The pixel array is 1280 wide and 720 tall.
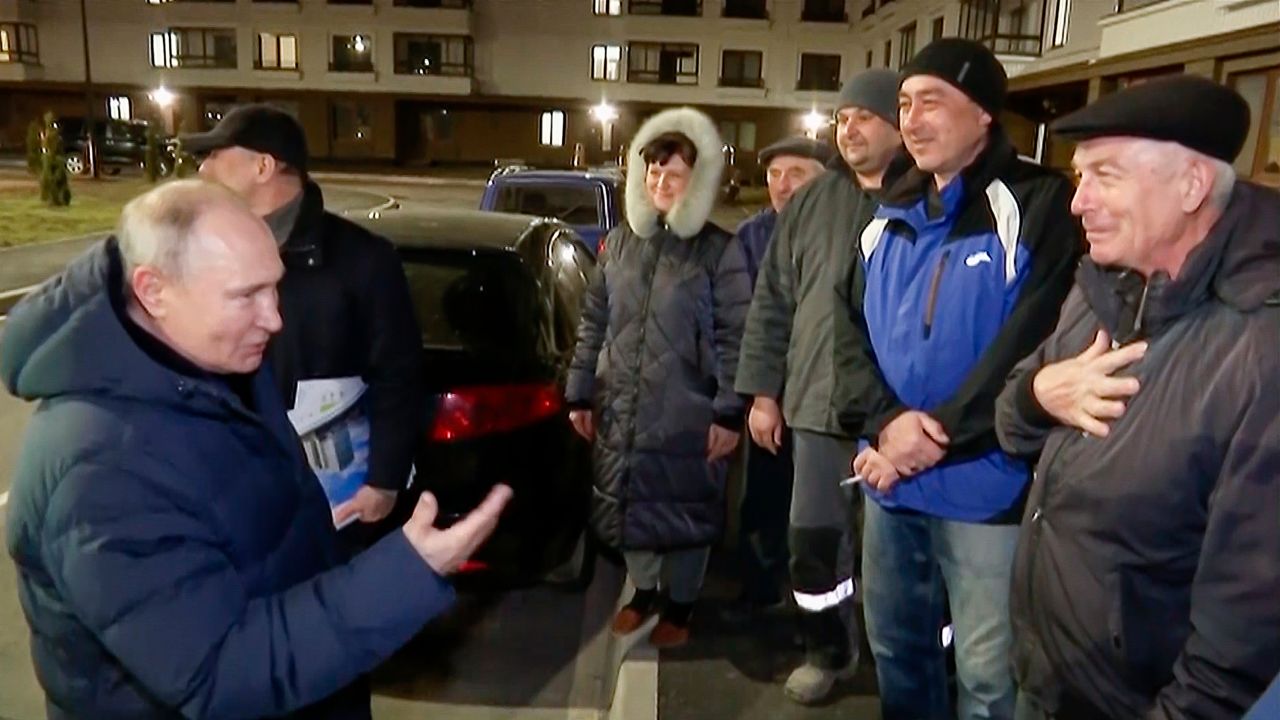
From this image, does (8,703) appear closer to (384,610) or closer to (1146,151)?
(384,610)

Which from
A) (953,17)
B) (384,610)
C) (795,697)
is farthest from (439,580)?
(953,17)

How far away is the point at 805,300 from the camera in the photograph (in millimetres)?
3398

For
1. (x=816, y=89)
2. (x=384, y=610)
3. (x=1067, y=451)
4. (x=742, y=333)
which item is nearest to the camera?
(x=384, y=610)

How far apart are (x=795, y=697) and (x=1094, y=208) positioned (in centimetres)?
219

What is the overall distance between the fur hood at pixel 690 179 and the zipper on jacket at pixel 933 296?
47.8 inches

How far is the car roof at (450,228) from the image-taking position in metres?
4.19

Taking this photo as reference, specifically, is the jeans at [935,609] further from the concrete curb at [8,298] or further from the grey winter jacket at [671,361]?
the concrete curb at [8,298]

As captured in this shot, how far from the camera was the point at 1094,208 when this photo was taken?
6.46 feet

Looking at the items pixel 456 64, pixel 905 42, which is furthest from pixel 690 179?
pixel 456 64

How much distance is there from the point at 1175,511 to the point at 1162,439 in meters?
0.13

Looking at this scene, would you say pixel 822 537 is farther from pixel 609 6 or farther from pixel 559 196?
pixel 609 6

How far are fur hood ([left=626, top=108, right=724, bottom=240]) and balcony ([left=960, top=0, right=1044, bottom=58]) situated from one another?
901 inches

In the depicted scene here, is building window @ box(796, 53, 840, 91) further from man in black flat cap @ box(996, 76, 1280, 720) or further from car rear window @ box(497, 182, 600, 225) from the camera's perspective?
man in black flat cap @ box(996, 76, 1280, 720)

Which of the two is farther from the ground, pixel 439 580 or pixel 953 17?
pixel 953 17
